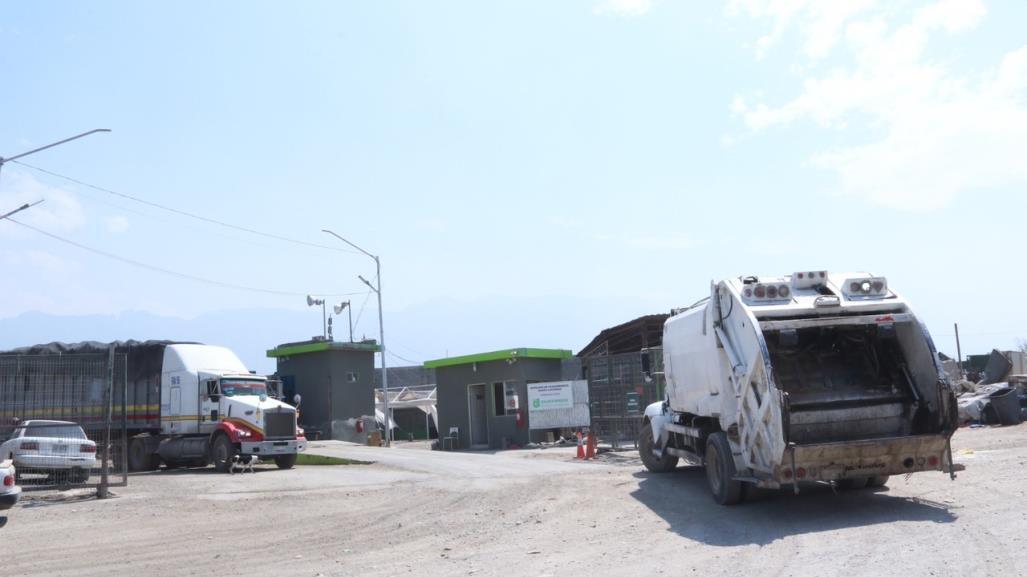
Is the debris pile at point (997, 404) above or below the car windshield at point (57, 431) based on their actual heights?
below

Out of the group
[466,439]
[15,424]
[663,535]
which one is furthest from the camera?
[466,439]

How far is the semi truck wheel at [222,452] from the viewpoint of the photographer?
2252 cm

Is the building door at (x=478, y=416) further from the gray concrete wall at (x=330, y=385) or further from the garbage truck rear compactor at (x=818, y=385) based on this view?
the garbage truck rear compactor at (x=818, y=385)

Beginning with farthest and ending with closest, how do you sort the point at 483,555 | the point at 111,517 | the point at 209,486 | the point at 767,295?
the point at 209,486
the point at 111,517
the point at 767,295
the point at 483,555

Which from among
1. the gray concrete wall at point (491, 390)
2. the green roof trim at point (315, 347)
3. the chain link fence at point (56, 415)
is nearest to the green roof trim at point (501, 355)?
the gray concrete wall at point (491, 390)

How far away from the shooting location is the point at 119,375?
19.6m

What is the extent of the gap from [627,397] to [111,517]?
13690mm

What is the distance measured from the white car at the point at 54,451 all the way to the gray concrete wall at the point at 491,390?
15764 mm

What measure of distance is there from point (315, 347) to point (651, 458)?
2274 cm

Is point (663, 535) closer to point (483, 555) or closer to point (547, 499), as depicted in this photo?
point (483, 555)

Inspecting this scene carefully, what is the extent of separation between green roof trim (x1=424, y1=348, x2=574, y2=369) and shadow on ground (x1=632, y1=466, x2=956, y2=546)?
1652 centimetres

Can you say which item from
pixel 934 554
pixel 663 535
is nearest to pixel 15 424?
pixel 663 535

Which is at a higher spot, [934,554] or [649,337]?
[649,337]

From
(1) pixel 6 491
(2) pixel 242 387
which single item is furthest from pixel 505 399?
(1) pixel 6 491
